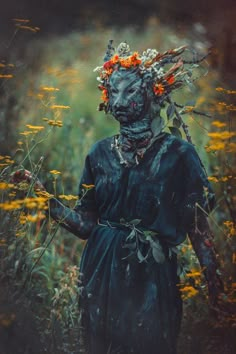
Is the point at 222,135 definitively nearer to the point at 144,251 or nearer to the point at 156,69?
the point at 156,69

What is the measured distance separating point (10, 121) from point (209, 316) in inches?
44.0

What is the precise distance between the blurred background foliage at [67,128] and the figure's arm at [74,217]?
0.14 feet

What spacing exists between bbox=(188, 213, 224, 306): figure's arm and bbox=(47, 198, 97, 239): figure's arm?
1.27ft

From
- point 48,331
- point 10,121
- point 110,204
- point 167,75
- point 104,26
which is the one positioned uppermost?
point 104,26

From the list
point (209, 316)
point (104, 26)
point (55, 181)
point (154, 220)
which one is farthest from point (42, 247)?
point (104, 26)

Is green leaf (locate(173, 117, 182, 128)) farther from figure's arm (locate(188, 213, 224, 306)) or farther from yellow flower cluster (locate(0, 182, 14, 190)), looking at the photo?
yellow flower cluster (locate(0, 182, 14, 190))

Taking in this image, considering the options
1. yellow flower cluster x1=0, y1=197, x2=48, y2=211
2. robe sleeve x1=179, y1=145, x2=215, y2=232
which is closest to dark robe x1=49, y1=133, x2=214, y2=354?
robe sleeve x1=179, y1=145, x2=215, y2=232

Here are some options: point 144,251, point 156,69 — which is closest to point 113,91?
point 156,69

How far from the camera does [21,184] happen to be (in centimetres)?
293

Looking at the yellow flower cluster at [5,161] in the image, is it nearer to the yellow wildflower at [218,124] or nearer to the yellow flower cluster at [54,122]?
the yellow flower cluster at [54,122]

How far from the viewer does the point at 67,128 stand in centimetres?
327

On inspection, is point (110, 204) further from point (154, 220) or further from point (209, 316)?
point (209, 316)

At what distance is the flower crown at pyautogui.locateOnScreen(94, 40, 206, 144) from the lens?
9.50ft

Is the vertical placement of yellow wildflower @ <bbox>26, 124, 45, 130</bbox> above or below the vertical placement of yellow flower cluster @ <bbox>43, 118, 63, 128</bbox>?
below
